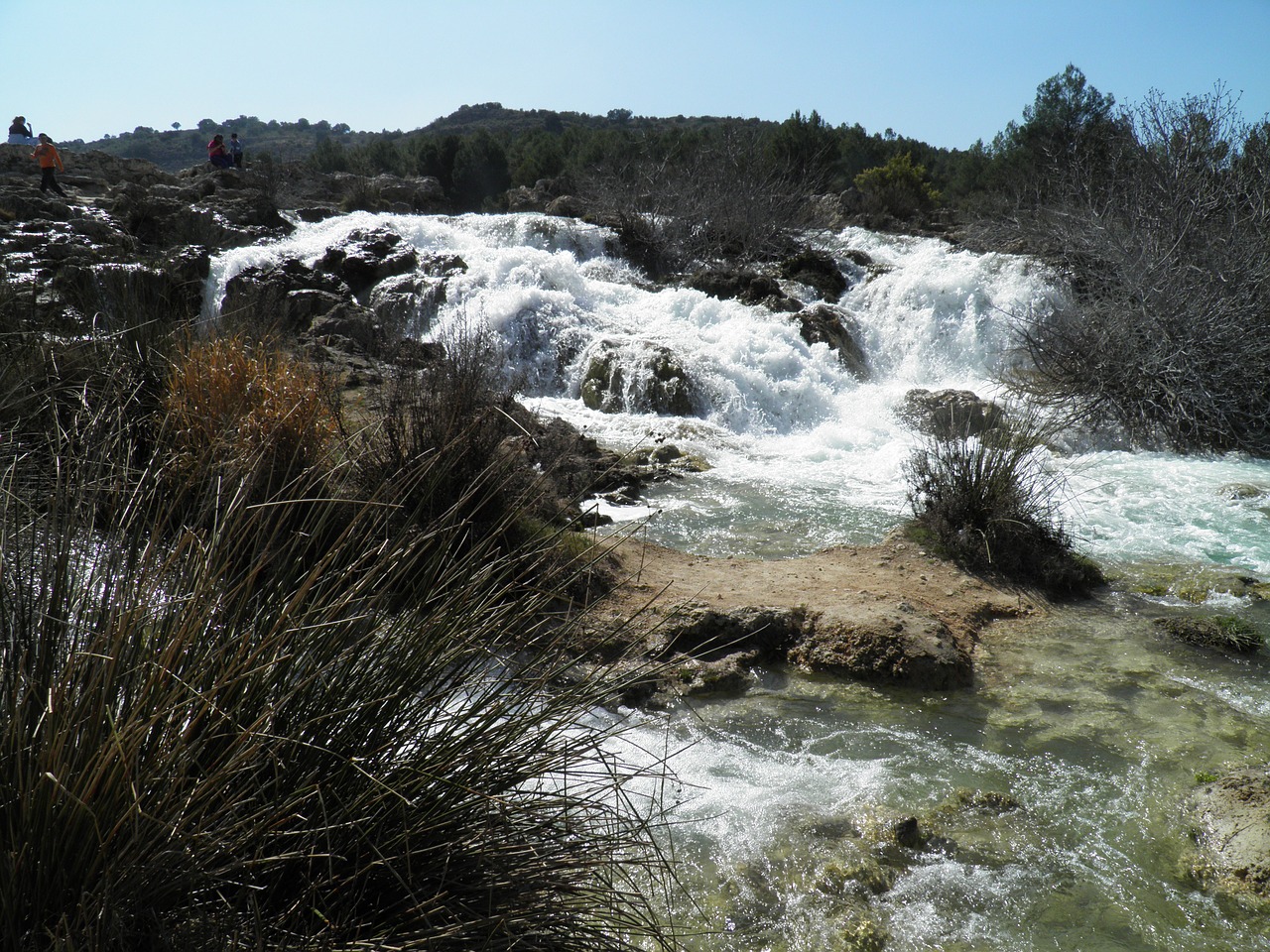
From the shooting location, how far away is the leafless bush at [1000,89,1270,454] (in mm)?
11406

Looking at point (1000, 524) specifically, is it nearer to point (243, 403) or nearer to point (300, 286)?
point (243, 403)

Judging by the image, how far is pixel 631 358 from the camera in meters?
13.4

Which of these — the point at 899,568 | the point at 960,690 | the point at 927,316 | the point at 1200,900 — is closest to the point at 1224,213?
the point at 927,316

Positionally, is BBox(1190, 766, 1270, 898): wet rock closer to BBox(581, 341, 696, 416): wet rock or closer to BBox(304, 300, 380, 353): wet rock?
BBox(581, 341, 696, 416): wet rock

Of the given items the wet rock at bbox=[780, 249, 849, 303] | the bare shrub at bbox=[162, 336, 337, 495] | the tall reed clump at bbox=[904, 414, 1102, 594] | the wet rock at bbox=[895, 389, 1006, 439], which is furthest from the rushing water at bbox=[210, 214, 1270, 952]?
the wet rock at bbox=[780, 249, 849, 303]

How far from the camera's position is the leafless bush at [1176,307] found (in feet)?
37.4

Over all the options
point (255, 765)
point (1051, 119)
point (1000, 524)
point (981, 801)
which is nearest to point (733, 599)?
point (981, 801)

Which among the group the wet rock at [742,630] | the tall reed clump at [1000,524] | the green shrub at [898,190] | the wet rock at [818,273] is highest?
the green shrub at [898,190]

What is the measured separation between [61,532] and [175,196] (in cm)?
2091

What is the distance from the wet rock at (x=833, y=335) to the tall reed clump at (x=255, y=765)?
13.8 m

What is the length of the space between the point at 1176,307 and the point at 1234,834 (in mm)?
10224

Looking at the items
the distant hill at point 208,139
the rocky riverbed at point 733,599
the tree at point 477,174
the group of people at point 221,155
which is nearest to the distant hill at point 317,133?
the distant hill at point 208,139

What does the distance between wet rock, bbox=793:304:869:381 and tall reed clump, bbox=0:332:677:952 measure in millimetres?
13840

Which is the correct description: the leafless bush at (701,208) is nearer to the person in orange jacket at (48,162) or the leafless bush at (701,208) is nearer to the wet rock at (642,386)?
the wet rock at (642,386)
